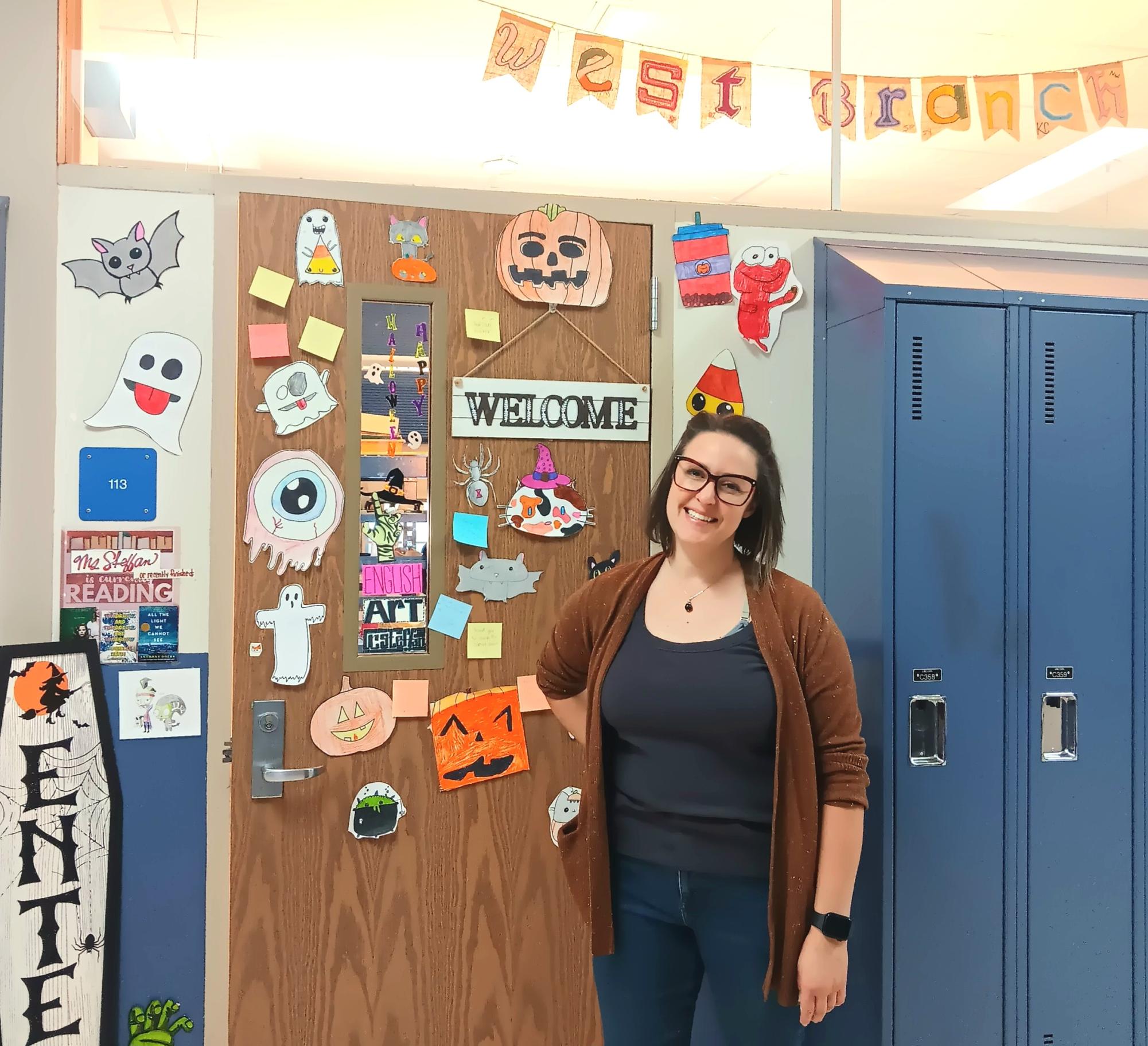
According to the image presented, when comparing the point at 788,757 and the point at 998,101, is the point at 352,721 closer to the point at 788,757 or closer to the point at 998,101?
the point at 788,757

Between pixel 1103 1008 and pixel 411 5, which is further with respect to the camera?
pixel 411 5

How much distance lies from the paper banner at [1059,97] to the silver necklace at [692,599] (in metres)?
1.91

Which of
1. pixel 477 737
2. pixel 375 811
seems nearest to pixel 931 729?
pixel 477 737

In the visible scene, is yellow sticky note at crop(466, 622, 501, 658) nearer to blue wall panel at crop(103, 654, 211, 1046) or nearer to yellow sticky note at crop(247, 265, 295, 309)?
blue wall panel at crop(103, 654, 211, 1046)

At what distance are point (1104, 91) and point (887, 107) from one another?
0.69m

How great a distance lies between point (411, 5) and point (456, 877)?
285 cm

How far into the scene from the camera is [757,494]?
1485 mm

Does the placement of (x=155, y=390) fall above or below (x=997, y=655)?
above

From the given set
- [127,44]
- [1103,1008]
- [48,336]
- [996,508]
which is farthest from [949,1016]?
[127,44]

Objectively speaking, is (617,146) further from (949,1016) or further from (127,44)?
(949,1016)

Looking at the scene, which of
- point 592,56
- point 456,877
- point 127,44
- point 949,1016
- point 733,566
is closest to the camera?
point 733,566

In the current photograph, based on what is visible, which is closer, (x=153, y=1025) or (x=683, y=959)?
(x=683, y=959)

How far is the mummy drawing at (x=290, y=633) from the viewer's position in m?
1.93

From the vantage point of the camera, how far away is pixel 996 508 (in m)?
1.86
